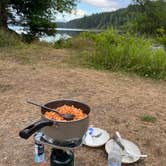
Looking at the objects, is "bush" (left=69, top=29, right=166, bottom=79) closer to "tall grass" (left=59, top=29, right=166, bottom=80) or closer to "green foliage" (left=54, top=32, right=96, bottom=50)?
"tall grass" (left=59, top=29, right=166, bottom=80)

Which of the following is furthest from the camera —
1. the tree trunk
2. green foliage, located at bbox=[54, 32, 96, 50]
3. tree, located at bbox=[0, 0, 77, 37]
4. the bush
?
tree, located at bbox=[0, 0, 77, 37]

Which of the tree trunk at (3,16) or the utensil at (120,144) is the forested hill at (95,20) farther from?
the utensil at (120,144)

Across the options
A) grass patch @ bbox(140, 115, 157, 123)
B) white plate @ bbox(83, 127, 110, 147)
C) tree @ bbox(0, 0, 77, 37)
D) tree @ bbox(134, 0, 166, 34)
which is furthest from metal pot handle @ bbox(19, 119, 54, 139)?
tree @ bbox(134, 0, 166, 34)

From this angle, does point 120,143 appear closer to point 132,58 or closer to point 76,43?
point 132,58

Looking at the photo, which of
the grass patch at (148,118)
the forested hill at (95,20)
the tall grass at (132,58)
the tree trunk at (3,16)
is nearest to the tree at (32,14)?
the tree trunk at (3,16)

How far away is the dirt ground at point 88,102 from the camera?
1.82m

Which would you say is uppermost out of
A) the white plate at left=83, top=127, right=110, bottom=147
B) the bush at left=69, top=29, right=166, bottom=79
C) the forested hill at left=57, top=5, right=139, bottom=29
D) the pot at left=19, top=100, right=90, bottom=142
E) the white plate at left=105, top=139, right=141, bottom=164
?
the forested hill at left=57, top=5, right=139, bottom=29

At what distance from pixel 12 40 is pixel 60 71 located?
2107mm

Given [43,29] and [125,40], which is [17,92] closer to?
[125,40]

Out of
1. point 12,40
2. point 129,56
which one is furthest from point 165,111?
point 12,40

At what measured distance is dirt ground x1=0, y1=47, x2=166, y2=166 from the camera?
1.82 m

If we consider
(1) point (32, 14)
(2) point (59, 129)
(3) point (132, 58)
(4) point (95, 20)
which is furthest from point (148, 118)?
(4) point (95, 20)

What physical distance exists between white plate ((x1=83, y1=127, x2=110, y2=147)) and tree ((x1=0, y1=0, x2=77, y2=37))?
219 inches

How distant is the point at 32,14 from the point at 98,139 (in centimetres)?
576
